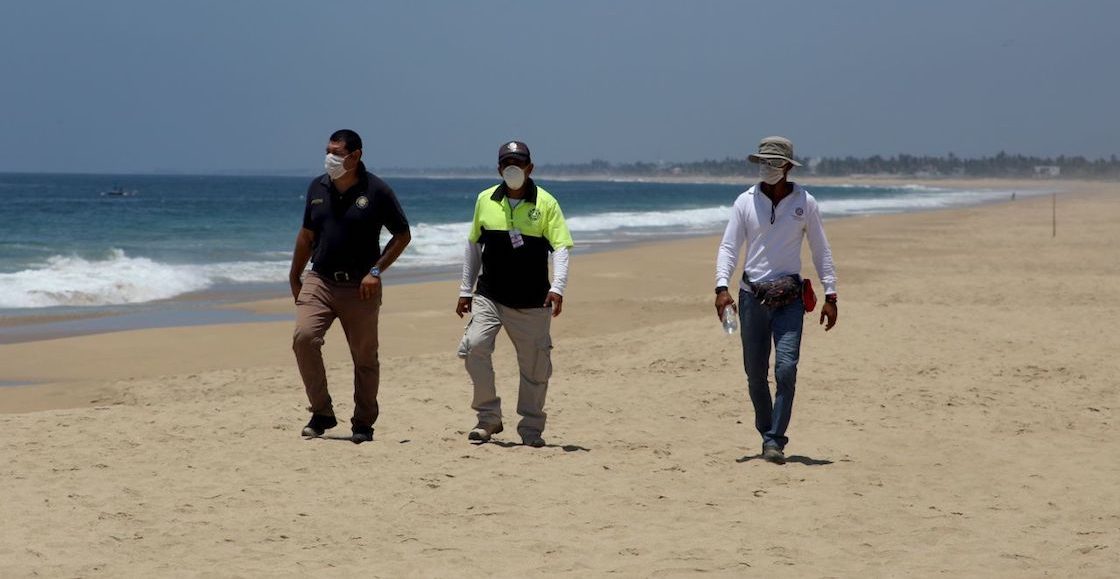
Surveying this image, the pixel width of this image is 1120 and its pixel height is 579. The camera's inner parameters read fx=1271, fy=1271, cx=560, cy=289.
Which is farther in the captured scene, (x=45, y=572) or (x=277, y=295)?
(x=277, y=295)

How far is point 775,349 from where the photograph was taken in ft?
20.0

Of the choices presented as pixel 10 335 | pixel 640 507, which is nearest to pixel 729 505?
pixel 640 507

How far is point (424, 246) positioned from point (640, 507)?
2354 cm

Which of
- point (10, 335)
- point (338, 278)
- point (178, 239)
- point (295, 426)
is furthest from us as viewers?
point (178, 239)

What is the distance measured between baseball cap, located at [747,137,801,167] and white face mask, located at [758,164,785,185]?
0.05 m

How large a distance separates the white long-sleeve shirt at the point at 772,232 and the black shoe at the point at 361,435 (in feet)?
6.72

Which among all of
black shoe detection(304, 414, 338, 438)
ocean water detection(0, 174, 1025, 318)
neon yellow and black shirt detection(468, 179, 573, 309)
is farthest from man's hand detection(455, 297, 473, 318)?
ocean water detection(0, 174, 1025, 318)

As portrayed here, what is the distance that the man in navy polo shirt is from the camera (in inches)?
253

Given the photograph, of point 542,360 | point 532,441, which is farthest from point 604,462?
point 542,360

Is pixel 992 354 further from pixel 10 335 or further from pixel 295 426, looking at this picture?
pixel 10 335

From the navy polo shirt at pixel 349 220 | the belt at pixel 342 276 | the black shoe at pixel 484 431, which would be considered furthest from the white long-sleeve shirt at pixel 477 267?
the black shoe at pixel 484 431

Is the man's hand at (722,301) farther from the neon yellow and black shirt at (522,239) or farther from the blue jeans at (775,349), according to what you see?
the neon yellow and black shirt at (522,239)

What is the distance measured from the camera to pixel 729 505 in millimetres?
5508

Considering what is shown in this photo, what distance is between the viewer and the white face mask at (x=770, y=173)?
5969 mm
